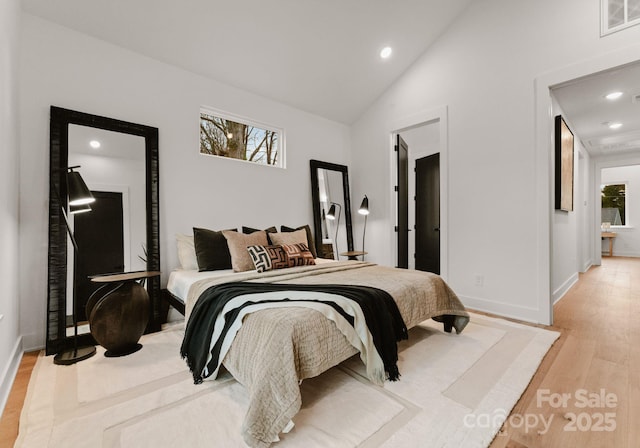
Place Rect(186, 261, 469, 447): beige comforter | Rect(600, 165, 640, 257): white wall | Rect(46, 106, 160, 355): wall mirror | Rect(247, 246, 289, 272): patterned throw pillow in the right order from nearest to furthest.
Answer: Rect(186, 261, 469, 447): beige comforter < Rect(46, 106, 160, 355): wall mirror < Rect(247, 246, 289, 272): patterned throw pillow < Rect(600, 165, 640, 257): white wall

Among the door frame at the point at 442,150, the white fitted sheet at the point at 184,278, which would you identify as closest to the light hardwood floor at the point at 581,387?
the white fitted sheet at the point at 184,278

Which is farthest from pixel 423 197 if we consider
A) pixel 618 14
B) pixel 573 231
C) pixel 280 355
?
pixel 280 355

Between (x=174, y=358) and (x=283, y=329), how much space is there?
1.36 m

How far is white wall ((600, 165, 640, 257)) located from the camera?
8.05 m

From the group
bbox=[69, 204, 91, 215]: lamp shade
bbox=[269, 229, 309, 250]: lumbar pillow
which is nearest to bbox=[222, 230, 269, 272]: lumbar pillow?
bbox=[269, 229, 309, 250]: lumbar pillow

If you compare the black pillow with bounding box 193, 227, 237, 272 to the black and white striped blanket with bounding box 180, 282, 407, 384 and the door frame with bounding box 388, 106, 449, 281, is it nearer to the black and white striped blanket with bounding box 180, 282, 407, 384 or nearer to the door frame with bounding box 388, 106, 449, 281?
the black and white striped blanket with bounding box 180, 282, 407, 384

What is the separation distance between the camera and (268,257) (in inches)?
116

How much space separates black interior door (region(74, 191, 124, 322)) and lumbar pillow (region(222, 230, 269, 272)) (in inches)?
39.6

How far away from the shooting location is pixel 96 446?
Answer: 1376 mm

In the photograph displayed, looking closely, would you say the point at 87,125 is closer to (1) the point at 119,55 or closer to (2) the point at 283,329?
(1) the point at 119,55

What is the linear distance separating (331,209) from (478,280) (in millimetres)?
2205

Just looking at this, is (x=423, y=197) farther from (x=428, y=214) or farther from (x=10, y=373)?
(x=10, y=373)

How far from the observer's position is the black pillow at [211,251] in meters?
3.00

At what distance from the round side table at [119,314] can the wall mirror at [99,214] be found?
0.22 meters
